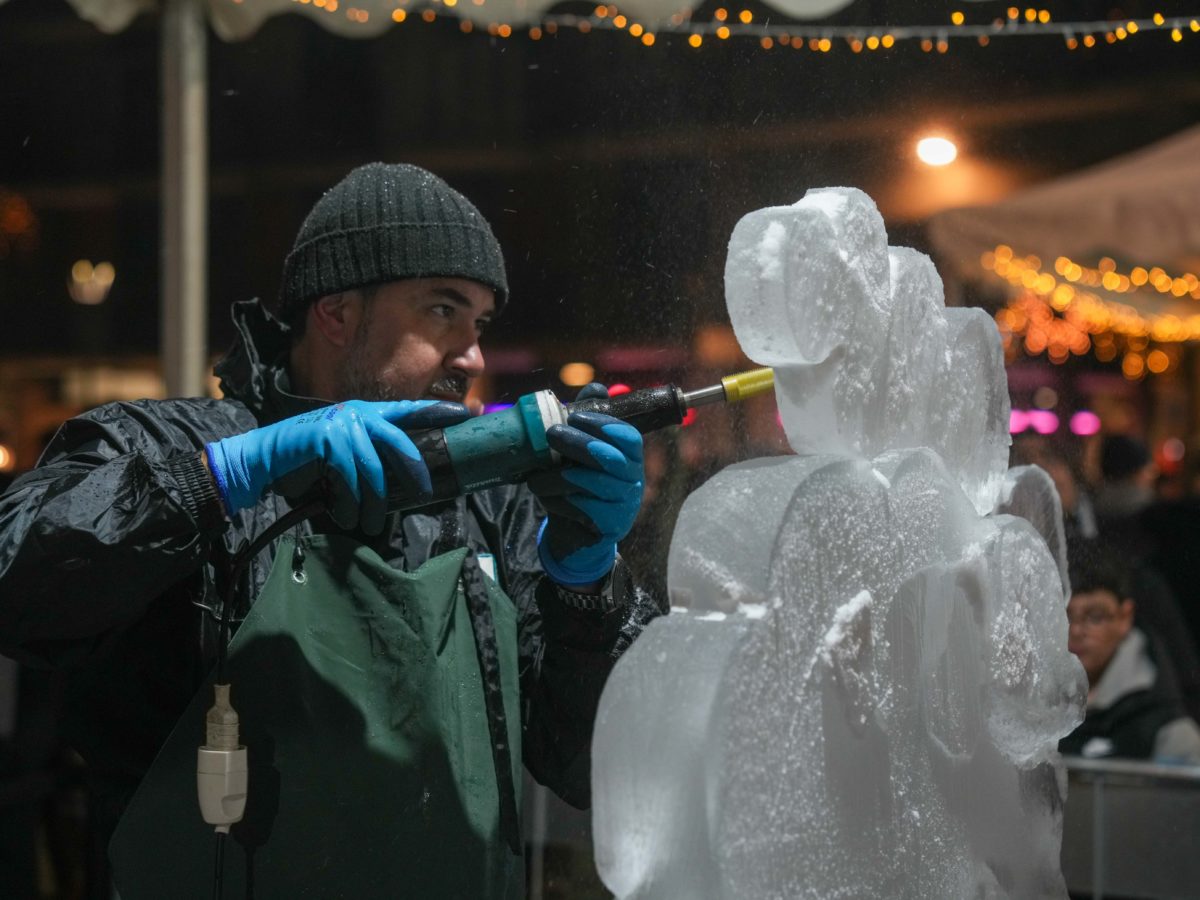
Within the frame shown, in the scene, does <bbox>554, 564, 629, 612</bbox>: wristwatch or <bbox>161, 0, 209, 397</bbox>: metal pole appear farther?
<bbox>161, 0, 209, 397</bbox>: metal pole

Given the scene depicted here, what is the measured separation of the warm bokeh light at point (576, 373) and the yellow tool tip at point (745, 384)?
446 millimetres

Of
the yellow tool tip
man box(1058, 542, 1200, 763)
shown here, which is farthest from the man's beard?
man box(1058, 542, 1200, 763)

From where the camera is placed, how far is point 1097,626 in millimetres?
2408

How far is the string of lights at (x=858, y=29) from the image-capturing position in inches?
71.8

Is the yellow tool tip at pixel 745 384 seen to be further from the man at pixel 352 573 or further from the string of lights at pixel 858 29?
the string of lights at pixel 858 29

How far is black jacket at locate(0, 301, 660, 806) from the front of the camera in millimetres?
1266

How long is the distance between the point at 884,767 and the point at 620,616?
39 centimetres

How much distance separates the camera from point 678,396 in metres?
1.43

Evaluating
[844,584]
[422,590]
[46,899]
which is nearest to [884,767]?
[844,584]

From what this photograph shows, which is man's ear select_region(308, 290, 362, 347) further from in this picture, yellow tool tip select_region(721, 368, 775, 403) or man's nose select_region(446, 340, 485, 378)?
yellow tool tip select_region(721, 368, 775, 403)

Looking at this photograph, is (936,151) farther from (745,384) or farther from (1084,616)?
(1084,616)

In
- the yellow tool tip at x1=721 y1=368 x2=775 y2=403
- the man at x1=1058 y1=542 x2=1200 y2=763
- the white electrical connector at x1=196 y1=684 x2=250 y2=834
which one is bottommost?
the man at x1=1058 y1=542 x2=1200 y2=763

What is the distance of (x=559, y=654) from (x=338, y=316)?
534 mm

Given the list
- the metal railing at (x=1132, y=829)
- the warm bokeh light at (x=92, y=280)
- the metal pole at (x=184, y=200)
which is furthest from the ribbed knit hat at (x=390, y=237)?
the warm bokeh light at (x=92, y=280)
